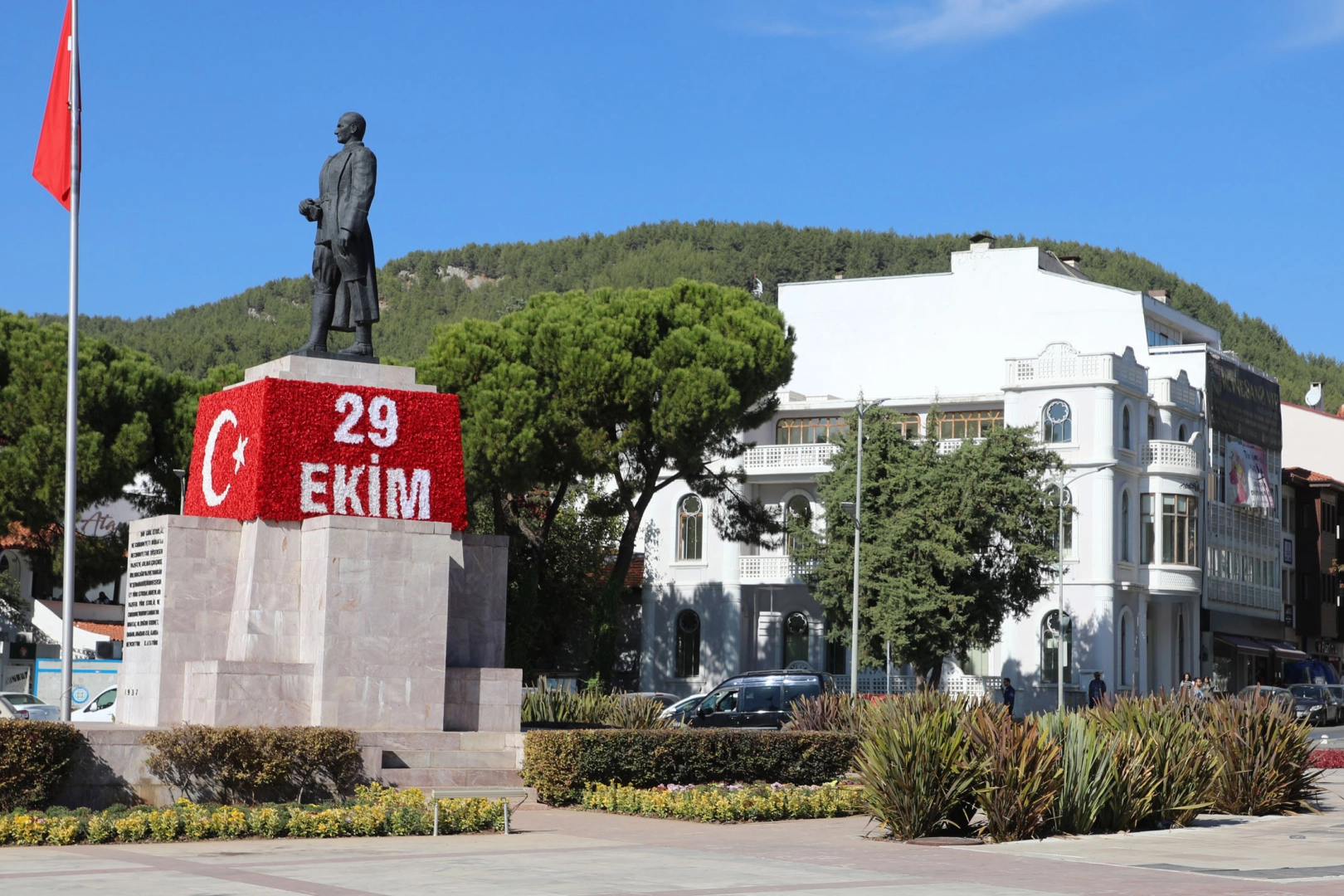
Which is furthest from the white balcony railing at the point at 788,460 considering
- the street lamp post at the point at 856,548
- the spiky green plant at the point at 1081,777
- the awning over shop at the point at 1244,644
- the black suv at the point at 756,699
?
the spiky green plant at the point at 1081,777

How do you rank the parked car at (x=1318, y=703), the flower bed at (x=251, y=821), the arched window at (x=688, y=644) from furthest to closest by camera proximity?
the arched window at (x=688, y=644) → the parked car at (x=1318, y=703) → the flower bed at (x=251, y=821)

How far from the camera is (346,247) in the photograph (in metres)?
21.6

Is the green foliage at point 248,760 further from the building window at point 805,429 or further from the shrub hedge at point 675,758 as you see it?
the building window at point 805,429

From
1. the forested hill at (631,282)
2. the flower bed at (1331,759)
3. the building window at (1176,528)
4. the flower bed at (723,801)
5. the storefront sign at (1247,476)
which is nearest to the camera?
the flower bed at (723,801)

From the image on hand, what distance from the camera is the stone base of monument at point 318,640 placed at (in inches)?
767

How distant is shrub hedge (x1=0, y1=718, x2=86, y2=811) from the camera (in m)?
16.0

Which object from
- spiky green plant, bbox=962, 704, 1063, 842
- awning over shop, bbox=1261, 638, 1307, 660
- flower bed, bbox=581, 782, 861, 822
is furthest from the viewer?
awning over shop, bbox=1261, 638, 1307, 660

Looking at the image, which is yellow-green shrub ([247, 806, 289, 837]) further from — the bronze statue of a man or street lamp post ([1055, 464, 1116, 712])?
street lamp post ([1055, 464, 1116, 712])

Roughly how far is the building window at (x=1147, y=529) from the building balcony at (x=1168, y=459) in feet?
3.28

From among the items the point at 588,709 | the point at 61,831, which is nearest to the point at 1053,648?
the point at 588,709

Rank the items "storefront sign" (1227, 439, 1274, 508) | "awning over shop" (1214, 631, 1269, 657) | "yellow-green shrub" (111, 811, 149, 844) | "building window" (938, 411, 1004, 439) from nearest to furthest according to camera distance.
Result: "yellow-green shrub" (111, 811, 149, 844) < "building window" (938, 411, 1004, 439) < "awning over shop" (1214, 631, 1269, 657) < "storefront sign" (1227, 439, 1274, 508)

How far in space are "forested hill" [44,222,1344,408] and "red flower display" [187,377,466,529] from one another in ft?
175

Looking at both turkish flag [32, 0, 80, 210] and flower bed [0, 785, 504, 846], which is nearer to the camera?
flower bed [0, 785, 504, 846]

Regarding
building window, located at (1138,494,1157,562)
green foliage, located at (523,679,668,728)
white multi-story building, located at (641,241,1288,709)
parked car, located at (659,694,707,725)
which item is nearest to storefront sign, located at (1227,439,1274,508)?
white multi-story building, located at (641,241,1288,709)
